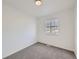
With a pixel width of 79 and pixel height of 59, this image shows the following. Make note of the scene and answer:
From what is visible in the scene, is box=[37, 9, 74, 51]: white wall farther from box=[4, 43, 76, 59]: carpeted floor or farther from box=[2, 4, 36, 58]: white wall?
box=[2, 4, 36, 58]: white wall

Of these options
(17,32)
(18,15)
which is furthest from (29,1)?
(17,32)

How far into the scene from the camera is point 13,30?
12.3 feet

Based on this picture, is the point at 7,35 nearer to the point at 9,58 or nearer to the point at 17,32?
the point at 17,32

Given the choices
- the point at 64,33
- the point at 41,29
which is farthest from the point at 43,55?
the point at 41,29

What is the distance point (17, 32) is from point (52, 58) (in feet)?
7.49

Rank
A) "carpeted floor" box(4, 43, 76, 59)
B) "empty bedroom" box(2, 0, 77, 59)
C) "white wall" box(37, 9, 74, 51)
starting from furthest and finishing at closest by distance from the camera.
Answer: "white wall" box(37, 9, 74, 51)
"empty bedroom" box(2, 0, 77, 59)
"carpeted floor" box(4, 43, 76, 59)

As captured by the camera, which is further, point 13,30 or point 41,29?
point 41,29

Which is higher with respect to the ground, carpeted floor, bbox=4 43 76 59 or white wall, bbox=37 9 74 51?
white wall, bbox=37 9 74 51

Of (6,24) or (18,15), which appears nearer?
(6,24)

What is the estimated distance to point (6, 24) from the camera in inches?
132

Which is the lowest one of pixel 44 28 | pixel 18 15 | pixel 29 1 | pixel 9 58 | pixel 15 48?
pixel 9 58

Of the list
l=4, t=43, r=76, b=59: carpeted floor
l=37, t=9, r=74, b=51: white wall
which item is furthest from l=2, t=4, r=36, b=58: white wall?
l=37, t=9, r=74, b=51: white wall

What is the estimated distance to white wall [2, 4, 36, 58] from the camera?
3309mm

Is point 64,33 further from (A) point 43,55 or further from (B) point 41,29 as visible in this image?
(B) point 41,29
